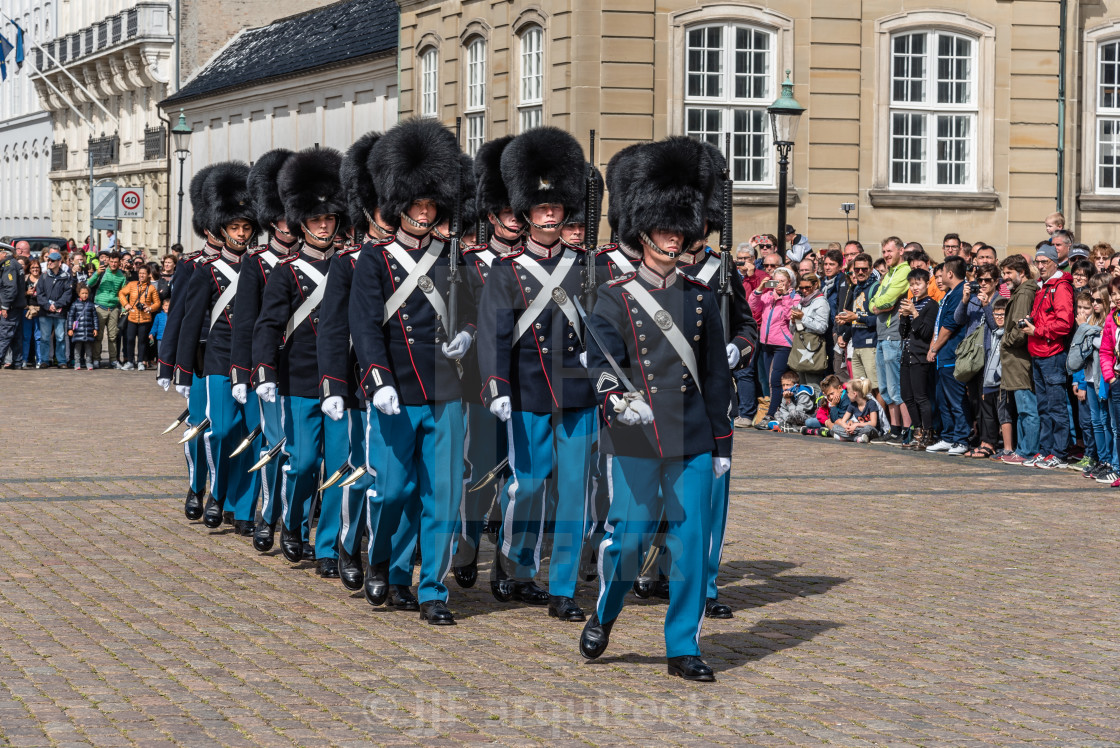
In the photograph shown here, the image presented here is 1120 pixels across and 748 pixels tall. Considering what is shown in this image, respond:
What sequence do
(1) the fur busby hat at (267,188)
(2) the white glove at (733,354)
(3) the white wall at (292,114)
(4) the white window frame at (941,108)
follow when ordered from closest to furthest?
1. (2) the white glove at (733,354)
2. (1) the fur busby hat at (267,188)
3. (4) the white window frame at (941,108)
4. (3) the white wall at (292,114)

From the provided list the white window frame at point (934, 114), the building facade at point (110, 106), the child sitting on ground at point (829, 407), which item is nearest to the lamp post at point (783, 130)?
the child sitting on ground at point (829, 407)

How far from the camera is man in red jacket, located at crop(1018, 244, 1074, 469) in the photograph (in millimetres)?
13984

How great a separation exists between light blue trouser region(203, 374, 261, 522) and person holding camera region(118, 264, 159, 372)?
16.0 m

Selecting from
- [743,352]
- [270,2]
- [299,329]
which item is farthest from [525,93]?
[270,2]

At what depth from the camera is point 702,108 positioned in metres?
→ 25.8

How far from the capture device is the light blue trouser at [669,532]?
7.02 metres

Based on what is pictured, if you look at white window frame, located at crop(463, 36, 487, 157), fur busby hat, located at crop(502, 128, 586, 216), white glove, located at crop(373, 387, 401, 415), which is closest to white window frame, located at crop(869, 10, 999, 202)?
white window frame, located at crop(463, 36, 487, 157)

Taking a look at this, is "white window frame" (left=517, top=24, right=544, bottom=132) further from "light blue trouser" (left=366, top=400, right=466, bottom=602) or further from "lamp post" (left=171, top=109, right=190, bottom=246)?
"light blue trouser" (left=366, top=400, right=466, bottom=602)

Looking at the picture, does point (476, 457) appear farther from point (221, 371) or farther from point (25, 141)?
point (25, 141)

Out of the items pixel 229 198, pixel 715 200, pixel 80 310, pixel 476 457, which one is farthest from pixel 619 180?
pixel 80 310

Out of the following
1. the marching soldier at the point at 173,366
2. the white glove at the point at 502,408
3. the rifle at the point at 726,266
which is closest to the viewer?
the rifle at the point at 726,266

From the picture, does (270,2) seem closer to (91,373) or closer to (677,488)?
(91,373)

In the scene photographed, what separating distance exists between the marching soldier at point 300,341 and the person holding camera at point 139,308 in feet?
56.7

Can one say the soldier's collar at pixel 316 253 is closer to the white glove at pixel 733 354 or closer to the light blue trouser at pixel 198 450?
the light blue trouser at pixel 198 450
